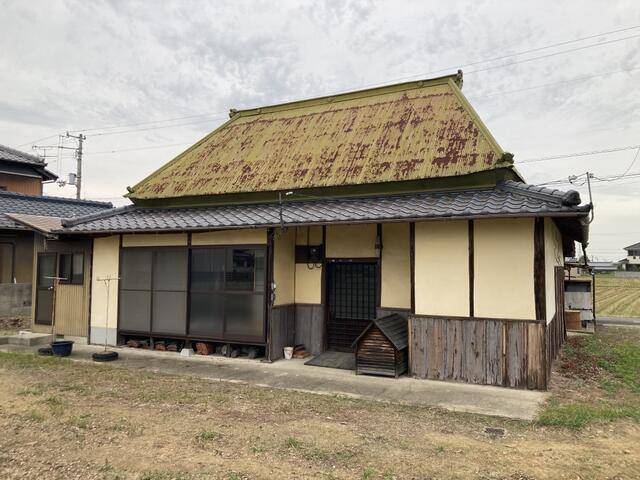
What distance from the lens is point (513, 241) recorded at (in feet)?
25.3

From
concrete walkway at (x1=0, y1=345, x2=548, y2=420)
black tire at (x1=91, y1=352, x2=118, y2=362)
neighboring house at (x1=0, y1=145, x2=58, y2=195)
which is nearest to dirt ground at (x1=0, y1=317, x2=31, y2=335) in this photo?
concrete walkway at (x1=0, y1=345, x2=548, y2=420)

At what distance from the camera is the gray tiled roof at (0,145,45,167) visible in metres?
22.2

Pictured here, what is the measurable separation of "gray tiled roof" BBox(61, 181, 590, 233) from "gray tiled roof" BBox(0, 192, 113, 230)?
6400 mm

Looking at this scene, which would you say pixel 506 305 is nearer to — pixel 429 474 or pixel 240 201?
pixel 429 474

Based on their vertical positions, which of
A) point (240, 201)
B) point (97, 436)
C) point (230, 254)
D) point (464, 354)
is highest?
point (240, 201)

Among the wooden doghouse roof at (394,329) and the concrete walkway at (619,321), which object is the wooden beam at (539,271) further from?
the concrete walkway at (619,321)

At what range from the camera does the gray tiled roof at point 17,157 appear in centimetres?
2218

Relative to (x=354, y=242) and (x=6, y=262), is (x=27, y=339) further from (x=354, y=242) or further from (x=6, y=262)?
(x=354, y=242)

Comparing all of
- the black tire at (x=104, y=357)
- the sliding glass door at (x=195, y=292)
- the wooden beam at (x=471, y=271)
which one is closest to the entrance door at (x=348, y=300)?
the sliding glass door at (x=195, y=292)

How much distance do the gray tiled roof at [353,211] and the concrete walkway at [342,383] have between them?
2.92 meters

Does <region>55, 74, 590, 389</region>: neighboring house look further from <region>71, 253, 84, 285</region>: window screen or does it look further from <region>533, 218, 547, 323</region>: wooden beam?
<region>71, 253, 84, 285</region>: window screen

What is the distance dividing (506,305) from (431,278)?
135 cm

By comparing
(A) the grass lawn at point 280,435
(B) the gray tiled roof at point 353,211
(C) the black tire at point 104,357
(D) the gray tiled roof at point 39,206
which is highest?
(D) the gray tiled roof at point 39,206

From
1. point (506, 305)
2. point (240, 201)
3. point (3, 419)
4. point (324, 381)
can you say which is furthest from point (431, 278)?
point (3, 419)
